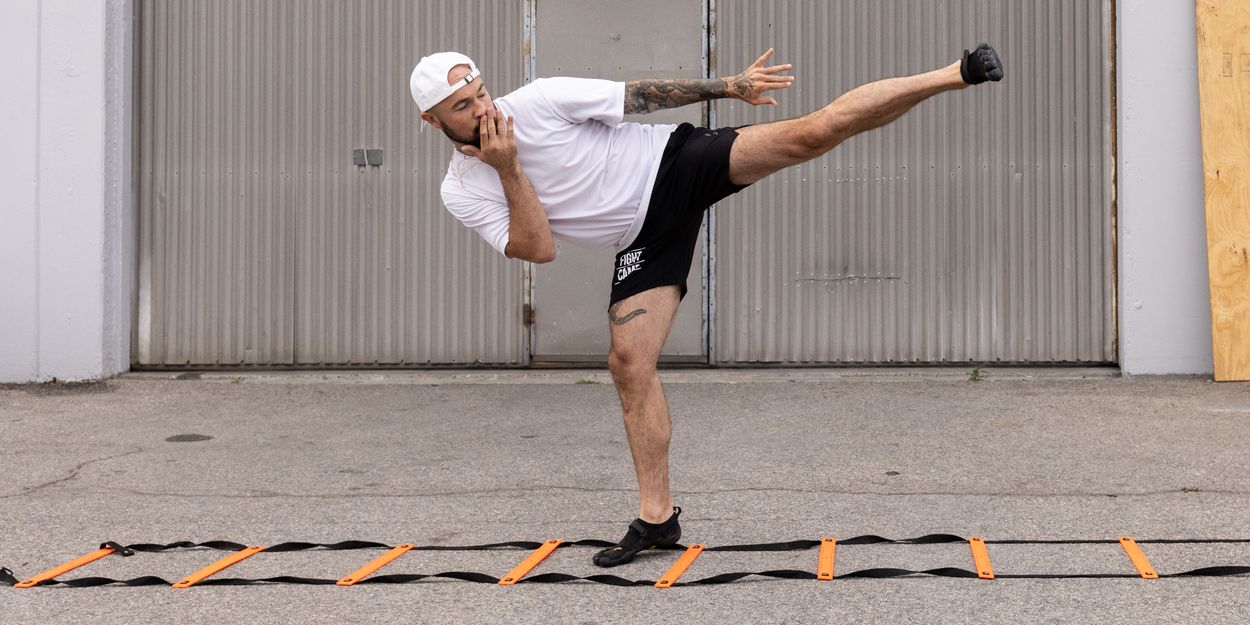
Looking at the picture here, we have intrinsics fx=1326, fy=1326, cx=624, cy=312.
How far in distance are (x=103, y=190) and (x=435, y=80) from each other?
19.9 ft

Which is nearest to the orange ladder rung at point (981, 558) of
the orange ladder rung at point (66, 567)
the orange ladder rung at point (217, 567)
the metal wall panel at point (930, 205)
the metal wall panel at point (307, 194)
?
the orange ladder rung at point (217, 567)

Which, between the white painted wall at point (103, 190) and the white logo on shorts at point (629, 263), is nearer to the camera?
the white logo on shorts at point (629, 263)

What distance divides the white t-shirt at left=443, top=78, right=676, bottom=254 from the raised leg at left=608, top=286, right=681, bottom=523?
270mm

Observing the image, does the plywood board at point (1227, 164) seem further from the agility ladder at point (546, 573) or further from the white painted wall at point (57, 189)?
the white painted wall at point (57, 189)

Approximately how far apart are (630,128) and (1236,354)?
5.83m

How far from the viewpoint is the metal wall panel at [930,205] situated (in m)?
9.38

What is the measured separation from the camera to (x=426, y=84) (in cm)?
418

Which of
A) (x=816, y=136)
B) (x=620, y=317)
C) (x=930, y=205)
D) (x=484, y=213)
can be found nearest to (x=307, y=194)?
(x=930, y=205)

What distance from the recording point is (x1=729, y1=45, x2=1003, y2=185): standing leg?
3875 millimetres

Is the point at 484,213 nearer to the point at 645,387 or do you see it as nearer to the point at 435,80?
the point at 435,80

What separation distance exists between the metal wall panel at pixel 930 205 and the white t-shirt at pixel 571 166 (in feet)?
16.5

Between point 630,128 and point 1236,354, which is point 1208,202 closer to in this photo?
point 1236,354

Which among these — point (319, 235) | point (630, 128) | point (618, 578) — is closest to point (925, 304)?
point (319, 235)

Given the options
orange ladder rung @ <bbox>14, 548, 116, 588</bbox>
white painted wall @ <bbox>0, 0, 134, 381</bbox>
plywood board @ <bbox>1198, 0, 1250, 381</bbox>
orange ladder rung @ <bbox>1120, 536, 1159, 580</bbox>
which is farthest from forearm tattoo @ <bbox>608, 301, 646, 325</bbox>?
white painted wall @ <bbox>0, 0, 134, 381</bbox>
